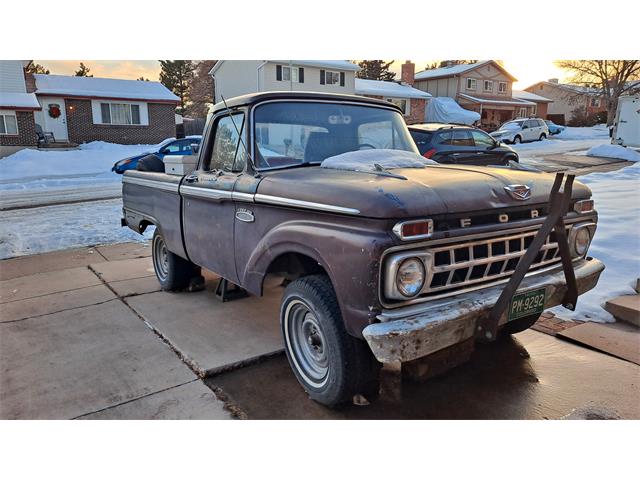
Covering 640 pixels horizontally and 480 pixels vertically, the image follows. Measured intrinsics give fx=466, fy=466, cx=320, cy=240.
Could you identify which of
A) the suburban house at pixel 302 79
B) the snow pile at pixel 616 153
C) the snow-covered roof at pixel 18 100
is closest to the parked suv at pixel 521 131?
the suburban house at pixel 302 79

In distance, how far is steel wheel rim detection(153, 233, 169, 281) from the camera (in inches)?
213

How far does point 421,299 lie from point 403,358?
1.14 feet

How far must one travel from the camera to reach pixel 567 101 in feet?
145

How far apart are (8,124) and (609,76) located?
2709cm

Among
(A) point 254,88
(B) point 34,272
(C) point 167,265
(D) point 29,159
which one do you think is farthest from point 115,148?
(C) point 167,265

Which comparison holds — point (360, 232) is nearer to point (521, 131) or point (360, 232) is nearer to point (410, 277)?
→ point (410, 277)

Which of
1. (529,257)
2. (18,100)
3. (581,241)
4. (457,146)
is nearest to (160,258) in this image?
(529,257)

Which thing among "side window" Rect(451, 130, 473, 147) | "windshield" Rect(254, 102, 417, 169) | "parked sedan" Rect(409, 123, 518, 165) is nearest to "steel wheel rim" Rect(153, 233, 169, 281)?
"windshield" Rect(254, 102, 417, 169)

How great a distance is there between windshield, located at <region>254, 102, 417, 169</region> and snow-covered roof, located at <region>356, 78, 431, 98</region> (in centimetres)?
2978

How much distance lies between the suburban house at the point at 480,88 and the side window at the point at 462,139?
97.8 feet

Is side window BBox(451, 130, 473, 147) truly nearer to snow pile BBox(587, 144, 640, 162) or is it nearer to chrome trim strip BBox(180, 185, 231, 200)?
chrome trim strip BBox(180, 185, 231, 200)

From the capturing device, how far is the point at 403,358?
240 centimetres

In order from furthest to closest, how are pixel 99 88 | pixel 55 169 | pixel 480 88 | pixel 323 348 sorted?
pixel 480 88
pixel 99 88
pixel 55 169
pixel 323 348

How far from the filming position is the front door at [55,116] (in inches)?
1004
